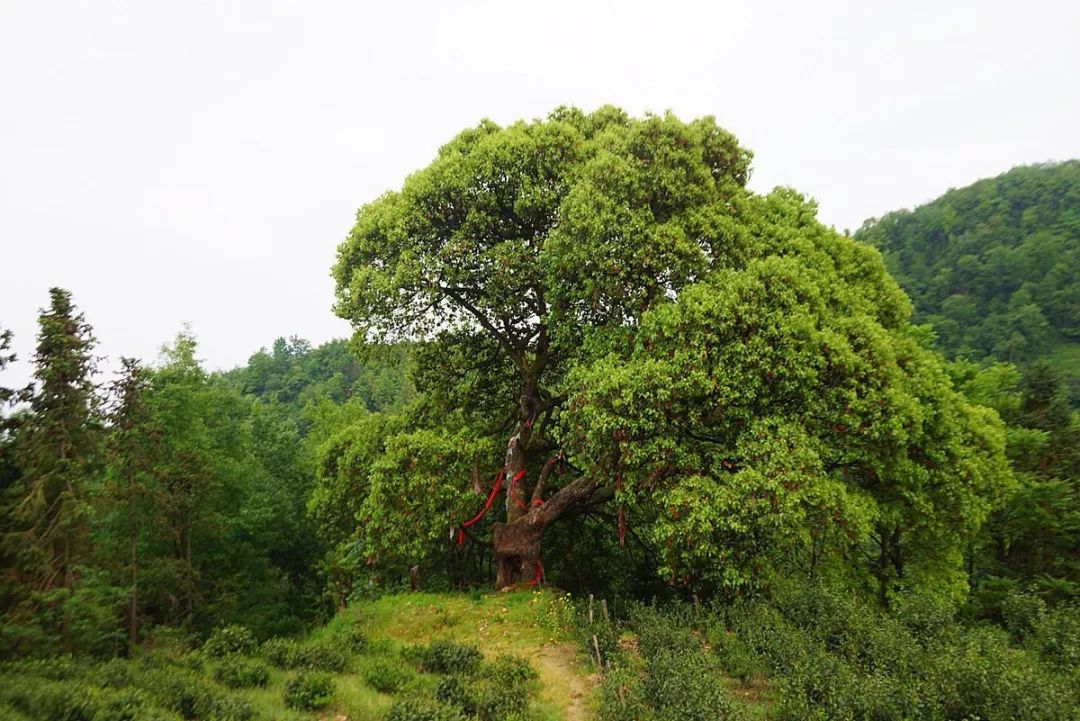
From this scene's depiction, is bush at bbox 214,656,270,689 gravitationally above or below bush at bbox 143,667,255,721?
below

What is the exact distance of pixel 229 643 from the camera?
46.7 ft

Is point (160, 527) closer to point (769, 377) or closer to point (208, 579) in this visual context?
point (208, 579)

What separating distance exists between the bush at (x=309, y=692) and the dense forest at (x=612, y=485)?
0.09 m

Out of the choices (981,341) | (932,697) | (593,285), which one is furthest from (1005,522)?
(981,341)

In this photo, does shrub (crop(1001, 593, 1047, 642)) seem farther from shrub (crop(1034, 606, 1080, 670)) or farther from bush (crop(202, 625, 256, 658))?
bush (crop(202, 625, 256, 658))

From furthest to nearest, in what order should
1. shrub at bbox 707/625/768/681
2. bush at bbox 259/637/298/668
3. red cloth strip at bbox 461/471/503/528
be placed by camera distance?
red cloth strip at bbox 461/471/503/528 → bush at bbox 259/637/298/668 → shrub at bbox 707/625/768/681

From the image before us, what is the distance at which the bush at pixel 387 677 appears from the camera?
11953mm

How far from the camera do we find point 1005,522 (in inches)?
820

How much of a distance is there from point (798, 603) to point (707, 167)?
1118cm

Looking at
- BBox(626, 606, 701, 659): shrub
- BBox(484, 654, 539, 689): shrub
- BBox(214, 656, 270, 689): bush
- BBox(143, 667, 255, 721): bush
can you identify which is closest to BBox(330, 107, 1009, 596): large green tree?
BBox(626, 606, 701, 659): shrub

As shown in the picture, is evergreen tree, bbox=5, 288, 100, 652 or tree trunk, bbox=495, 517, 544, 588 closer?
evergreen tree, bbox=5, 288, 100, 652

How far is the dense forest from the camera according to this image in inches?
439

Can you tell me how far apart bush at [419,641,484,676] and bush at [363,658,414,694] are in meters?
0.67

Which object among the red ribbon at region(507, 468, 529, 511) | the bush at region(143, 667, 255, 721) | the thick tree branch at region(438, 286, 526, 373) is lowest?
the bush at region(143, 667, 255, 721)
